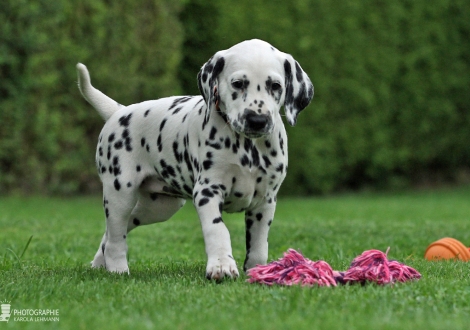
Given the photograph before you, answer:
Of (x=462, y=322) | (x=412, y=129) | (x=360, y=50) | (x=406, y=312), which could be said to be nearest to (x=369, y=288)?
(x=406, y=312)

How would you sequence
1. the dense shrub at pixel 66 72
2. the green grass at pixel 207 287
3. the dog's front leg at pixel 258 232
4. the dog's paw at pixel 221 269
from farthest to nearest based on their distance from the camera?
1. the dense shrub at pixel 66 72
2. the dog's front leg at pixel 258 232
3. the dog's paw at pixel 221 269
4. the green grass at pixel 207 287

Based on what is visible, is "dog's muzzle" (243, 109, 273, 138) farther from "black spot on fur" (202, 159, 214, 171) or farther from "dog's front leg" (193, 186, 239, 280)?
"dog's front leg" (193, 186, 239, 280)

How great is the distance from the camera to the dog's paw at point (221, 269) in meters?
4.41

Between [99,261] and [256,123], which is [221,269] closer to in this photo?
[256,123]

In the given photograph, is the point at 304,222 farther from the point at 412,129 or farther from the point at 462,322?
the point at 412,129

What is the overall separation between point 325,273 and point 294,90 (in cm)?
117

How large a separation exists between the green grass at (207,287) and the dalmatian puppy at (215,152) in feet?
1.30

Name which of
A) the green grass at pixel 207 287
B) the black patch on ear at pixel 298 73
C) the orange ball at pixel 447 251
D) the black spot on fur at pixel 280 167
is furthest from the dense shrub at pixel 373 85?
the black spot on fur at pixel 280 167

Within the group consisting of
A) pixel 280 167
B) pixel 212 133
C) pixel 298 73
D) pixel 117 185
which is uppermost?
pixel 298 73

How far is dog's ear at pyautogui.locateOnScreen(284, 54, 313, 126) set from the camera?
4785 mm

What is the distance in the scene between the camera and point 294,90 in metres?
4.82

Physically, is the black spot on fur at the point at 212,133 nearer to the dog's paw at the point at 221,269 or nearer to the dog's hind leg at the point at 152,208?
the dog's paw at the point at 221,269

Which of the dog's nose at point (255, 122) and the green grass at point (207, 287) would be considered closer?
the green grass at point (207, 287)

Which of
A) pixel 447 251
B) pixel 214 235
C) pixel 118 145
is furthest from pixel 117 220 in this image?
pixel 447 251
